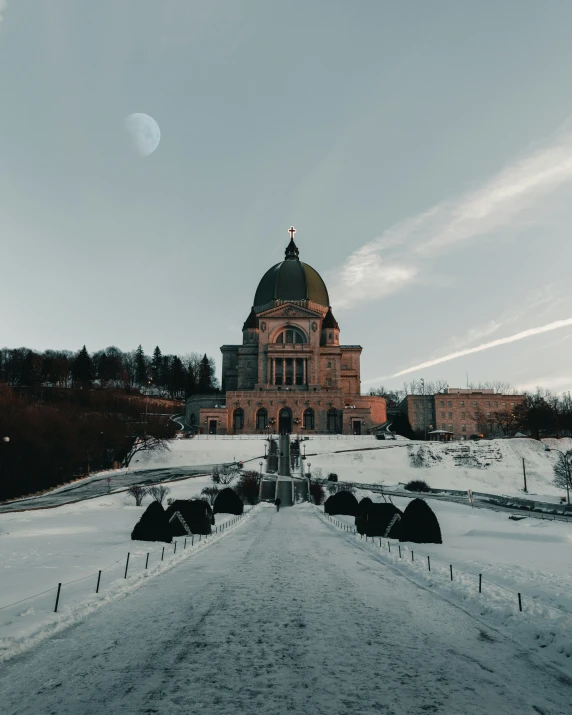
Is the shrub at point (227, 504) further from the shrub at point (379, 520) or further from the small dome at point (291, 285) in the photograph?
the small dome at point (291, 285)

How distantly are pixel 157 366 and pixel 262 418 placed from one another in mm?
79942

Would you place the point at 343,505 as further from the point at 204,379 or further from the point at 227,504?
the point at 204,379

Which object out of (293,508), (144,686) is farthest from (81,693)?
(293,508)

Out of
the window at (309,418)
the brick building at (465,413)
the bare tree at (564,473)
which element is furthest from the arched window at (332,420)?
the bare tree at (564,473)

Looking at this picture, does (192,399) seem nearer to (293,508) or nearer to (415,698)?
(293,508)

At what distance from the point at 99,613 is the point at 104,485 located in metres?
46.4

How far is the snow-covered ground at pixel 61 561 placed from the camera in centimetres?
1188

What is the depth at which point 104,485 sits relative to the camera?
183 ft

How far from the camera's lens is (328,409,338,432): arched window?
95.8 meters

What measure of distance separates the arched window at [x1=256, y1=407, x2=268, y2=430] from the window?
285 inches

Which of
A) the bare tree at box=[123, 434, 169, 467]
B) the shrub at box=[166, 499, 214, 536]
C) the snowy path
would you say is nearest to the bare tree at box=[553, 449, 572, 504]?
the shrub at box=[166, 499, 214, 536]

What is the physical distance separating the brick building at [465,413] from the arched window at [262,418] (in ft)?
116

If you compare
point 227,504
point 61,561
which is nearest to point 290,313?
point 227,504

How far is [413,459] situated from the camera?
2884 inches
